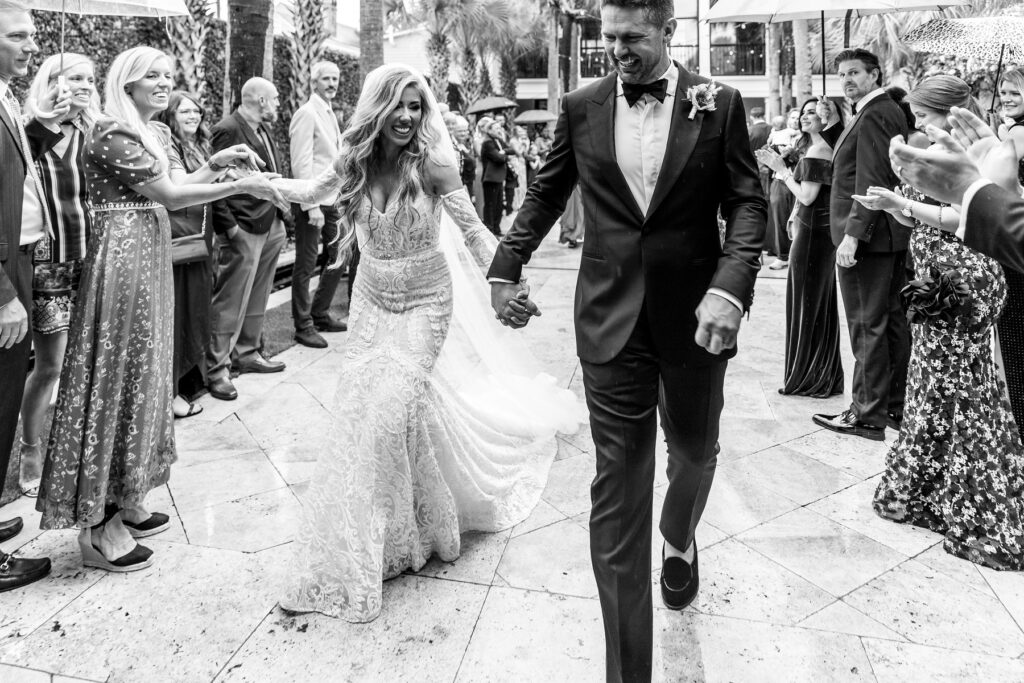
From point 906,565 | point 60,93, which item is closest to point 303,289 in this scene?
point 60,93

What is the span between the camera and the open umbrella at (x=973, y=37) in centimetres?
404

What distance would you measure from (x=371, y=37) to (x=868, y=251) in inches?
467

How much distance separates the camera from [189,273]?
545cm

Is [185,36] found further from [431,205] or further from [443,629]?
[443,629]

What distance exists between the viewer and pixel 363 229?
337 cm

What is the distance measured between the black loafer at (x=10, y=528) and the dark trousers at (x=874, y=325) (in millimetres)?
4618

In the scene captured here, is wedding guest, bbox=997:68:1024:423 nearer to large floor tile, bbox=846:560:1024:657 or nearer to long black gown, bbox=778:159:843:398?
large floor tile, bbox=846:560:1024:657

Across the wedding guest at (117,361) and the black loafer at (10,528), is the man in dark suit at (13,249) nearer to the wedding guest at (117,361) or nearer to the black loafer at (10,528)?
the wedding guest at (117,361)

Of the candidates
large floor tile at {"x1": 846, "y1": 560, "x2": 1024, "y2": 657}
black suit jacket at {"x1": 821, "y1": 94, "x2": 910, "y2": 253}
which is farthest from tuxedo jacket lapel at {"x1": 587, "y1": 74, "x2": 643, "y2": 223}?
black suit jacket at {"x1": 821, "y1": 94, "x2": 910, "y2": 253}

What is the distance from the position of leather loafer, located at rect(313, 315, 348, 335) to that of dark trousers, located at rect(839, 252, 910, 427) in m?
4.57

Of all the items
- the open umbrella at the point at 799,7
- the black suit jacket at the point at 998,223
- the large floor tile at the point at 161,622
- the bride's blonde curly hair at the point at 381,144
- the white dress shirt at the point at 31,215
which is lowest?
the large floor tile at the point at 161,622

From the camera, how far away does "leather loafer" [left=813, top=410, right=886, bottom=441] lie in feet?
16.2

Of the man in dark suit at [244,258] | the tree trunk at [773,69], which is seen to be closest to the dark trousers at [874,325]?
the man in dark suit at [244,258]

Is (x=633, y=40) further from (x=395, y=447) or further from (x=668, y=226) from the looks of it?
(x=395, y=447)
